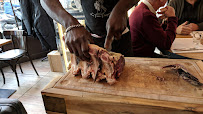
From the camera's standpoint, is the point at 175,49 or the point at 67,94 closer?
the point at 67,94

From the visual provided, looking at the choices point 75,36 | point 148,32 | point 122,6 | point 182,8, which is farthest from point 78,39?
point 182,8

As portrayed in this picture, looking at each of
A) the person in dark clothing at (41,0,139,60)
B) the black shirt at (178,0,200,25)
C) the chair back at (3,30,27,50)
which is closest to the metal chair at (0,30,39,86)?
the chair back at (3,30,27,50)

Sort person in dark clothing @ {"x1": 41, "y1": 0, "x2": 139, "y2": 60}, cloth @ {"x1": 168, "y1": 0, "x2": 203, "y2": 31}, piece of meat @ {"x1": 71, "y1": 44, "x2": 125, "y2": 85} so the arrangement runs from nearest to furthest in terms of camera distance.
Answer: person in dark clothing @ {"x1": 41, "y1": 0, "x2": 139, "y2": 60} → piece of meat @ {"x1": 71, "y1": 44, "x2": 125, "y2": 85} → cloth @ {"x1": 168, "y1": 0, "x2": 203, "y2": 31}

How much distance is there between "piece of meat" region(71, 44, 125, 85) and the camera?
1052 millimetres

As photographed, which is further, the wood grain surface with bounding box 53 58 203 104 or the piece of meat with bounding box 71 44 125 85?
the piece of meat with bounding box 71 44 125 85

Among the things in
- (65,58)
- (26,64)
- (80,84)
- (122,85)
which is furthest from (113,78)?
(26,64)

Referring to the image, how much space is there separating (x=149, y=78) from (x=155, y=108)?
0.87 ft

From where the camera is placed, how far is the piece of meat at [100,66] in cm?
105

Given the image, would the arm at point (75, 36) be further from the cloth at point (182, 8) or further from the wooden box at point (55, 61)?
the wooden box at point (55, 61)

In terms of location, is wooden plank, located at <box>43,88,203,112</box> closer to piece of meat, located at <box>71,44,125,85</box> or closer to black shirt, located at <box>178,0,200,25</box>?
piece of meat, located at <box>71,44,125,85</box>

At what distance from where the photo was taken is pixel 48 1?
110 centimetres

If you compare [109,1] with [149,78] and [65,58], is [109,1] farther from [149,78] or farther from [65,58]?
[65,58]

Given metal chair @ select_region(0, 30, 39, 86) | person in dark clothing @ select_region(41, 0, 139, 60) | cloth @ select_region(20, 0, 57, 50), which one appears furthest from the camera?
cloth @ select_region(20, 0, 57, 50)

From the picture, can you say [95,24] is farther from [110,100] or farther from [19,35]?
[19,35]
